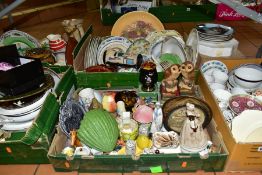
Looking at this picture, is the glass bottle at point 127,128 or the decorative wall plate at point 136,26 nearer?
the glass bottle at point 127,128

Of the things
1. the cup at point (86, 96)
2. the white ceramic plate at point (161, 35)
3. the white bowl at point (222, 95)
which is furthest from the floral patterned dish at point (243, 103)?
the cup at point (86, 96)

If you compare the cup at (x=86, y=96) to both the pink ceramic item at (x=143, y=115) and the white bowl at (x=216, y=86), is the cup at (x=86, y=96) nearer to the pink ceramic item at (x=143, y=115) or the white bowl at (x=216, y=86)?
the pink ceramic item at (x=143, y=115)

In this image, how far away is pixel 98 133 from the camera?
104 cm

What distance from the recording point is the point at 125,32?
6.22 feet

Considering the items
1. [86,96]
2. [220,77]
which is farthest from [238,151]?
[86,96]

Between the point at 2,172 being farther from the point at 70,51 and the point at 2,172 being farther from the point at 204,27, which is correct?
the point at 204,27

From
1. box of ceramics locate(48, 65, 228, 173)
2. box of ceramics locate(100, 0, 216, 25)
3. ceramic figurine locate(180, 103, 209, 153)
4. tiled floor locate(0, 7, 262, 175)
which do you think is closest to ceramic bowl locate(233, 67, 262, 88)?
box of ceramics locate(48, 65, 228, 173)

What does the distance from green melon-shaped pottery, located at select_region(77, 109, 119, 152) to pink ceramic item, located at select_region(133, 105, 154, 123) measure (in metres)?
0.14

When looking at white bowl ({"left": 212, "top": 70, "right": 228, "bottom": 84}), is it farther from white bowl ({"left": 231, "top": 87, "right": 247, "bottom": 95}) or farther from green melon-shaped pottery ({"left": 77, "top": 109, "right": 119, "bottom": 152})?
green melon-shaped pottery ({"left": 77, "top": 109, "right": 119, "bottom": 152})

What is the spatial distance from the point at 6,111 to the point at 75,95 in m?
0.36

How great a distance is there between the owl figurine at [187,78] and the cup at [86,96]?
0.47m

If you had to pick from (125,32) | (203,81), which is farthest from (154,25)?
(203,81)

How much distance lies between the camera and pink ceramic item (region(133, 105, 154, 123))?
1.17m

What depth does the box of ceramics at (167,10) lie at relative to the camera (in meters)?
2.62
